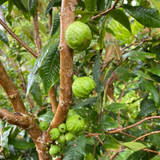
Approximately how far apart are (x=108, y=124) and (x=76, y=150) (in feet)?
0.59

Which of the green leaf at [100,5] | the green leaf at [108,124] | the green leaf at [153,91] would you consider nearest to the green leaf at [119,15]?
the green leaf at [100,5]

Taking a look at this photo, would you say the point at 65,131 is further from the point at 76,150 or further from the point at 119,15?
the point at 119,15

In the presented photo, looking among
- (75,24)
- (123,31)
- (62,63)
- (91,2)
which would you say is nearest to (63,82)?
(62,63)

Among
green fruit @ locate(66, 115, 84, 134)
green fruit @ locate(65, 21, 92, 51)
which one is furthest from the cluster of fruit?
green fruit @ locate(65, 21, 92, 51)

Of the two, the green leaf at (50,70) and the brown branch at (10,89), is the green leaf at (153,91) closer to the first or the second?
the green leaf at (50,70)

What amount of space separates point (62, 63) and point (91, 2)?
290 mm

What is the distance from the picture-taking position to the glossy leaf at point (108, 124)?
0.68 m

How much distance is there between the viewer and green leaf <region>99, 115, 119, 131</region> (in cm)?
68

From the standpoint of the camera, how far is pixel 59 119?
569 mm

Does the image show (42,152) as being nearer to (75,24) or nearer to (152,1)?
(75,24)

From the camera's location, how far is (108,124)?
27.5 inches

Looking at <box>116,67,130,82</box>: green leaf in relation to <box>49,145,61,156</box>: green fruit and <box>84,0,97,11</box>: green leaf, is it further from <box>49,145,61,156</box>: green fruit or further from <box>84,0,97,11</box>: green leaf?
<box>49,145,61,156</box>: green fruit

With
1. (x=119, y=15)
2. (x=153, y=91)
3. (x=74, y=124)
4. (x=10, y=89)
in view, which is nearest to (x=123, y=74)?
(x=153, y=91)

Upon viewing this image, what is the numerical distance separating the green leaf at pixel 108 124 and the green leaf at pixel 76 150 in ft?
0.36
